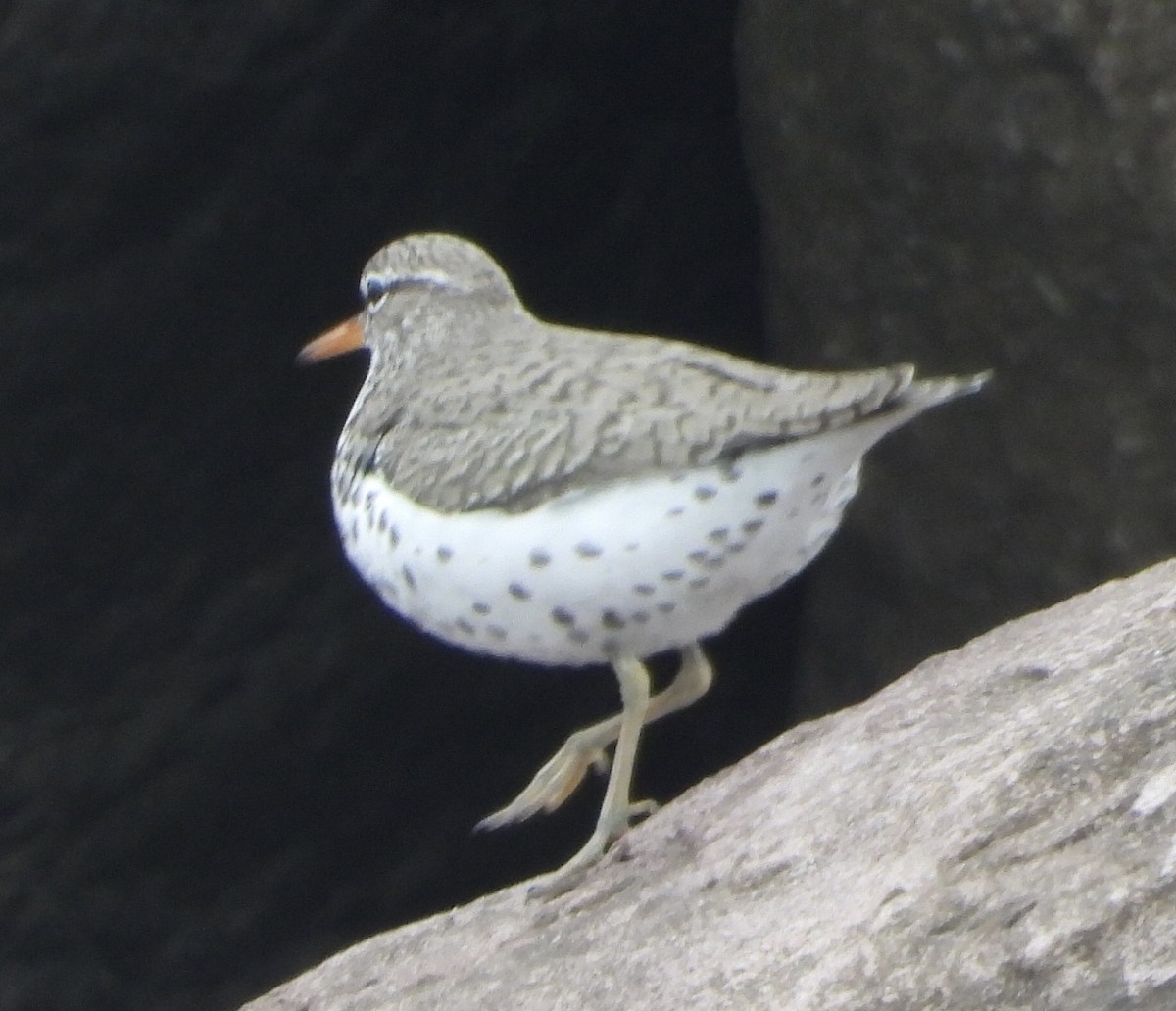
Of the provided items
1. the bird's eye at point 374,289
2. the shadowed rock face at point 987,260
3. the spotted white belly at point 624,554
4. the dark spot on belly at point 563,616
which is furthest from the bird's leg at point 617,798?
the shadowed rock face at point 987,260

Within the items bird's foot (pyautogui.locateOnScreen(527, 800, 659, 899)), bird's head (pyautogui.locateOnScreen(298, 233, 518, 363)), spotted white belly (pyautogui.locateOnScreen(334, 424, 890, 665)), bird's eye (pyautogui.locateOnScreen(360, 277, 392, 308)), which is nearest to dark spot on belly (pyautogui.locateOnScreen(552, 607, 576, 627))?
spotted white belly (pyautogui.locateOnScreen(334, 424, 890, 665))

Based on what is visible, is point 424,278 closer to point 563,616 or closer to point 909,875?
point 563,616

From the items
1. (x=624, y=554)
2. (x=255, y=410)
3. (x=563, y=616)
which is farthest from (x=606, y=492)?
(x=255, y=410)

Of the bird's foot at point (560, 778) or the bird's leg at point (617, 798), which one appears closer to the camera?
the bird's leg at point (617, 798)

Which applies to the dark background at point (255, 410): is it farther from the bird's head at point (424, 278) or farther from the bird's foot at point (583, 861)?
the bird's foot at point (583, 861)

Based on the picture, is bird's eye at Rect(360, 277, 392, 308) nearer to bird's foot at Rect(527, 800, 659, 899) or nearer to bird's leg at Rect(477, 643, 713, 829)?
bird's leg at Rect(477, 643, 713, 829)

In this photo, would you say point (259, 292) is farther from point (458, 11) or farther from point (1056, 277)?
point (1056, 277)
